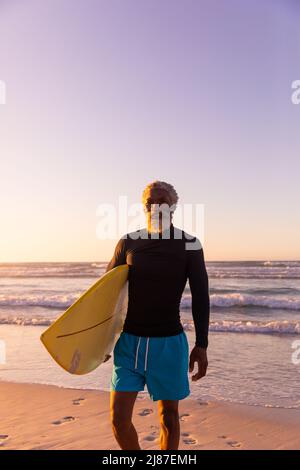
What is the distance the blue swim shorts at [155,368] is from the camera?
8.63 feet

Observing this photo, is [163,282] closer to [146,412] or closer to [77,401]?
[146,412]

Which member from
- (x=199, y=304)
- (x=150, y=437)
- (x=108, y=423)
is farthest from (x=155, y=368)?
(x=108, y=423)

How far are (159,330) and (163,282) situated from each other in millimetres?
274

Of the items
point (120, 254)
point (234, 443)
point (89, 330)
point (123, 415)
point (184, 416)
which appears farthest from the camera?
point (184, 416)

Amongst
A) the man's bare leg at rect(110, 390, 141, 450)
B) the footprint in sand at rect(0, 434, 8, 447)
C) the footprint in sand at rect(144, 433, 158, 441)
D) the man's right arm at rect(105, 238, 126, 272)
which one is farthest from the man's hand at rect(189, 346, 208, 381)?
the footprint in sand at rect(0, 434, 8, 447)

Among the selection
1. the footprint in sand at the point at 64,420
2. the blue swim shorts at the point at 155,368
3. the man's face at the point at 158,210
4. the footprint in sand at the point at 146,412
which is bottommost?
the footprint in sand at the point at 146,412

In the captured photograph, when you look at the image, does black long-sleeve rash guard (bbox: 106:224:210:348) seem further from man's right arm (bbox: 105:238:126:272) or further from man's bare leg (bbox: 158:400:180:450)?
man's bare leg (bbox: 158:400:180:450)

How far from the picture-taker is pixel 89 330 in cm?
297

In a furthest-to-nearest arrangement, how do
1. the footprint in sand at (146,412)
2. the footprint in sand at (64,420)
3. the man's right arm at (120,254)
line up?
the footprint in sand at (146,412) < the footprint in sand at (64,420) < the man's right arm at (120,254)

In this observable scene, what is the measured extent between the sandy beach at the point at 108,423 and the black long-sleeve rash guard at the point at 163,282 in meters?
1.72

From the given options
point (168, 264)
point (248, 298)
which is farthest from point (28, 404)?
point (248, 298)

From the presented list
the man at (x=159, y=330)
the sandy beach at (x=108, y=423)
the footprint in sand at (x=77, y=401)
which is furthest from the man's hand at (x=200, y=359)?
the footprint in sand at (x=77, y=401)

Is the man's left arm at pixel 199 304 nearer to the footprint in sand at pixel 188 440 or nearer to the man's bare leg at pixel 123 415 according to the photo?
the man's bare leg at pixel 123 415
